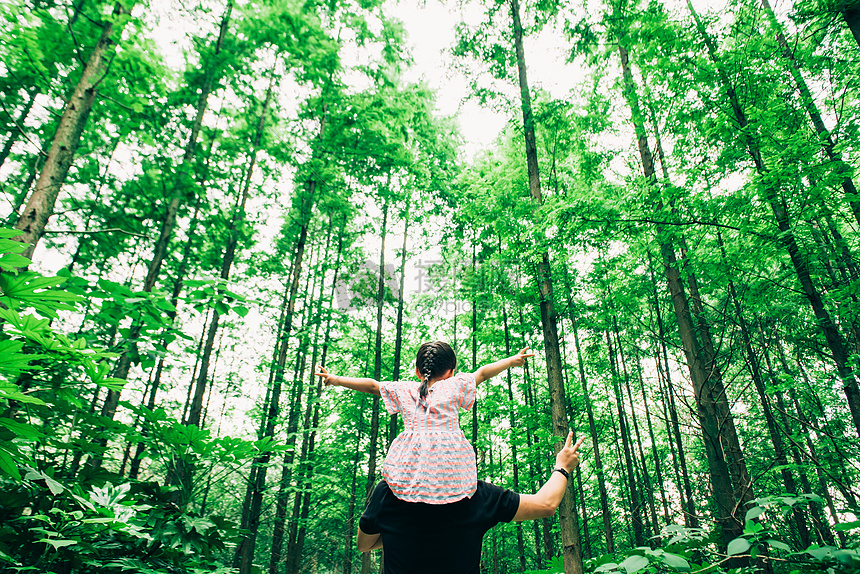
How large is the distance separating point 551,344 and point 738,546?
4833 millimetres

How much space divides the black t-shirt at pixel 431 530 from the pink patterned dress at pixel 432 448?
60 millimetres

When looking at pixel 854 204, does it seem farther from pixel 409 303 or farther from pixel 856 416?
pixel 409 303

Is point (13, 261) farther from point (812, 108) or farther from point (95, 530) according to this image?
point (812, 108)

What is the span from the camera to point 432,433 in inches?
59.6

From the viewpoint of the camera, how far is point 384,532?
1.45m

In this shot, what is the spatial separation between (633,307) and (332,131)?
8.22 meters

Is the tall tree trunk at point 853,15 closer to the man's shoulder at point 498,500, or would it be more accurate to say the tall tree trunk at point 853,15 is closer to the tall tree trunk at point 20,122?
the man's shoulder at point 498,500

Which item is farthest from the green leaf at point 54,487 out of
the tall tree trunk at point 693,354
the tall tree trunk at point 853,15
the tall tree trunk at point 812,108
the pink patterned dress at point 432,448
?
the tall tree trunk at point 853,15

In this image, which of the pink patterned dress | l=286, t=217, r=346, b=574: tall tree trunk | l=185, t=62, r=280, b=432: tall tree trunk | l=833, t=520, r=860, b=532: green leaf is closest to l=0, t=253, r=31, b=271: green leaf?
the pink patterned dress

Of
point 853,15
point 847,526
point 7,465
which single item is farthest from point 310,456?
point 853,15

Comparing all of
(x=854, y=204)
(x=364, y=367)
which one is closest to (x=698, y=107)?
(x=854, y=204)

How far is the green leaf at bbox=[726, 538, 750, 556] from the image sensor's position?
117cm

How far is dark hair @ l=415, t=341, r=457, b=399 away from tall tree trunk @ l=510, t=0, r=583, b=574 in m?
4.35

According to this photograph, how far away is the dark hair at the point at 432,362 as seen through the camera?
1.73 meters
